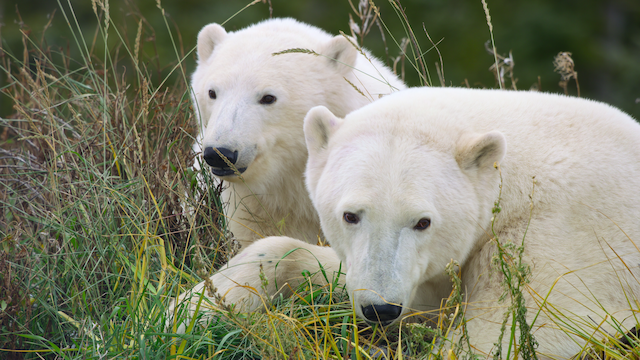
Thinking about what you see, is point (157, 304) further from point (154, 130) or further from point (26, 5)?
point (26, 5)

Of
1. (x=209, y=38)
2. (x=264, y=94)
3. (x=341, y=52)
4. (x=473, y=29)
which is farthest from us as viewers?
(x=473, y=29)

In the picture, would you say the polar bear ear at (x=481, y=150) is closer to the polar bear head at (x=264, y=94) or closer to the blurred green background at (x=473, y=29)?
the polar bear head at (x=264, y=94)

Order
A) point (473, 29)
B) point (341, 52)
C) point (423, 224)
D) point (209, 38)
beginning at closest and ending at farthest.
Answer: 1. point (423, 224)
2. point (341, 52)
3. point (209, 38)
4. point (473, 29)

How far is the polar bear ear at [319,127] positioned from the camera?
3143mm

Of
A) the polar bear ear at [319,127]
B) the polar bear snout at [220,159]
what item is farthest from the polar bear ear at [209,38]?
the polar bear ear at [319,127]

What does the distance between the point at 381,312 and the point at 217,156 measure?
1.59 m

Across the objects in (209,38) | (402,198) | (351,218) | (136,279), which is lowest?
(136,279)

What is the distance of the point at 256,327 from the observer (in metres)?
2.77

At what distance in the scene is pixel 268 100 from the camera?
407cm

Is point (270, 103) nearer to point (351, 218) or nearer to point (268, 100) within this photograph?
point (268, 100)

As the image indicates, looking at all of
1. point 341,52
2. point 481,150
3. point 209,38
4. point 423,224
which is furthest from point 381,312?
point 209,38

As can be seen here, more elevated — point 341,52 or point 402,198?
point 341,52

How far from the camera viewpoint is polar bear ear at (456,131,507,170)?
2.73 m

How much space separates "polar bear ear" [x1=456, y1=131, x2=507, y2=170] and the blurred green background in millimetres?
14094
